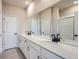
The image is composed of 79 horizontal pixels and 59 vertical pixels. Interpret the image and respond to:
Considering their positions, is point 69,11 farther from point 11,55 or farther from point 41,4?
point 11,55

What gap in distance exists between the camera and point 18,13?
5.67 m

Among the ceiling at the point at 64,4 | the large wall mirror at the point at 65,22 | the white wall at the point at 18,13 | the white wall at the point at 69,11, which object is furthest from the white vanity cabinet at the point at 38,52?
the white wall at the point at 18,13

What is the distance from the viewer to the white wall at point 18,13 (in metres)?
5.27

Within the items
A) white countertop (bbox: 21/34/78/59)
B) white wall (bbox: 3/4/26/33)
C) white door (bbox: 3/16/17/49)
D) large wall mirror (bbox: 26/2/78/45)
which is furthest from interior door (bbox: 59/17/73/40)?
white wall (bbox: 3/4/26/33)

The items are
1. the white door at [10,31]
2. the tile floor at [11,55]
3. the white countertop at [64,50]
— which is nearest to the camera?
the white countertop at [64,50]

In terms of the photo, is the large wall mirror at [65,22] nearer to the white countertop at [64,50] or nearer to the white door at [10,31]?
the white countertop at [64,50]

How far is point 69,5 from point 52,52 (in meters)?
1.12

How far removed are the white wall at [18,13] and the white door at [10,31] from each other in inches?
11.3

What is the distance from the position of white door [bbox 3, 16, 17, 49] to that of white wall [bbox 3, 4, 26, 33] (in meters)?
0.29

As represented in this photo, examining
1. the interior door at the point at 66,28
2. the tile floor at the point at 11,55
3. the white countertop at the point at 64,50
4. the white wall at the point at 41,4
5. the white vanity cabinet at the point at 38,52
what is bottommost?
the tile floor at the point at 11,55

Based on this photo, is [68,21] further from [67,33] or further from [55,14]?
[55,14]

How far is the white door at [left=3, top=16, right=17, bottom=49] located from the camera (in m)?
5.11

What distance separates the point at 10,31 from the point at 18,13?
53.7 inches

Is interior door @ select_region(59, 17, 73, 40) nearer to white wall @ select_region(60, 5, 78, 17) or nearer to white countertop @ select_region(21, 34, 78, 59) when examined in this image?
white wall @ select_region(60, 5, 78, 17)
